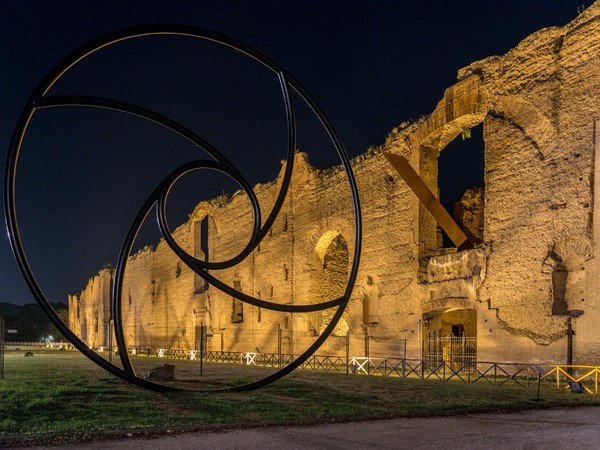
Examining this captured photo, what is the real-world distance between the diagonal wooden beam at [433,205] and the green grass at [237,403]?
5476mm

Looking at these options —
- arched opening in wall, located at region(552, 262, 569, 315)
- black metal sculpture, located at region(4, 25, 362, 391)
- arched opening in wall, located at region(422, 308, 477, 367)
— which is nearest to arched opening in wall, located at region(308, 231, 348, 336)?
arched opening in wall, located at region(422, 308, 477, 367)

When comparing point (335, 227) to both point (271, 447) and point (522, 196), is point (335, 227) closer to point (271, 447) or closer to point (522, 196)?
point (522, 196)

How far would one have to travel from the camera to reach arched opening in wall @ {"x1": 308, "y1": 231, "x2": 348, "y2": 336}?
2362 cm

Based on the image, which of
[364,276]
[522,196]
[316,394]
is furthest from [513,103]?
[316,394]

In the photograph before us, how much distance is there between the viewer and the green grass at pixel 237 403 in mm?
7773

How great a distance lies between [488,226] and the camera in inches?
647

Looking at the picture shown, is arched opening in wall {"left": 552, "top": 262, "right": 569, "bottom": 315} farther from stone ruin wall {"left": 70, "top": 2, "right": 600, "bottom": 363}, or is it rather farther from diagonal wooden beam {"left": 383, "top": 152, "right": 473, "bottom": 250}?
diagonal wooden beam {"left": 383, "top": 152, "right": 473, "bottom": 250}

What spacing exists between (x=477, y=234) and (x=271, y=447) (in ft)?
60.0

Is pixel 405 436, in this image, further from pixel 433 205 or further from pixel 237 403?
pixel 433 205

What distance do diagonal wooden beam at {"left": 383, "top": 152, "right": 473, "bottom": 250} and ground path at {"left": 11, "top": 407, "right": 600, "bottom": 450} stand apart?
32.8 feet

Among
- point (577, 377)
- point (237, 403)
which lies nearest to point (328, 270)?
point (577, 377)

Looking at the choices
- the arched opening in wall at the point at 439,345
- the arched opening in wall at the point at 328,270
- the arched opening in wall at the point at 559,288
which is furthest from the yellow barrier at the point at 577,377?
the arched opening in wall at the point at 328,270

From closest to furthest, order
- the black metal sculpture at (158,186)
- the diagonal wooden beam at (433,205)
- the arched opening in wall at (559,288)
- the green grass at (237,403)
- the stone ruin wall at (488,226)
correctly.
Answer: the black metal sculpture at (158,186), the green grass at (237,403), the stone ruin wall at (488,226), the arched opening in wall at (559,288), the diagonal wooden beam at (433,205)

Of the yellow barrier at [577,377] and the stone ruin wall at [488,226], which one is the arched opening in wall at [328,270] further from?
the yellow barrier at [577,377]
